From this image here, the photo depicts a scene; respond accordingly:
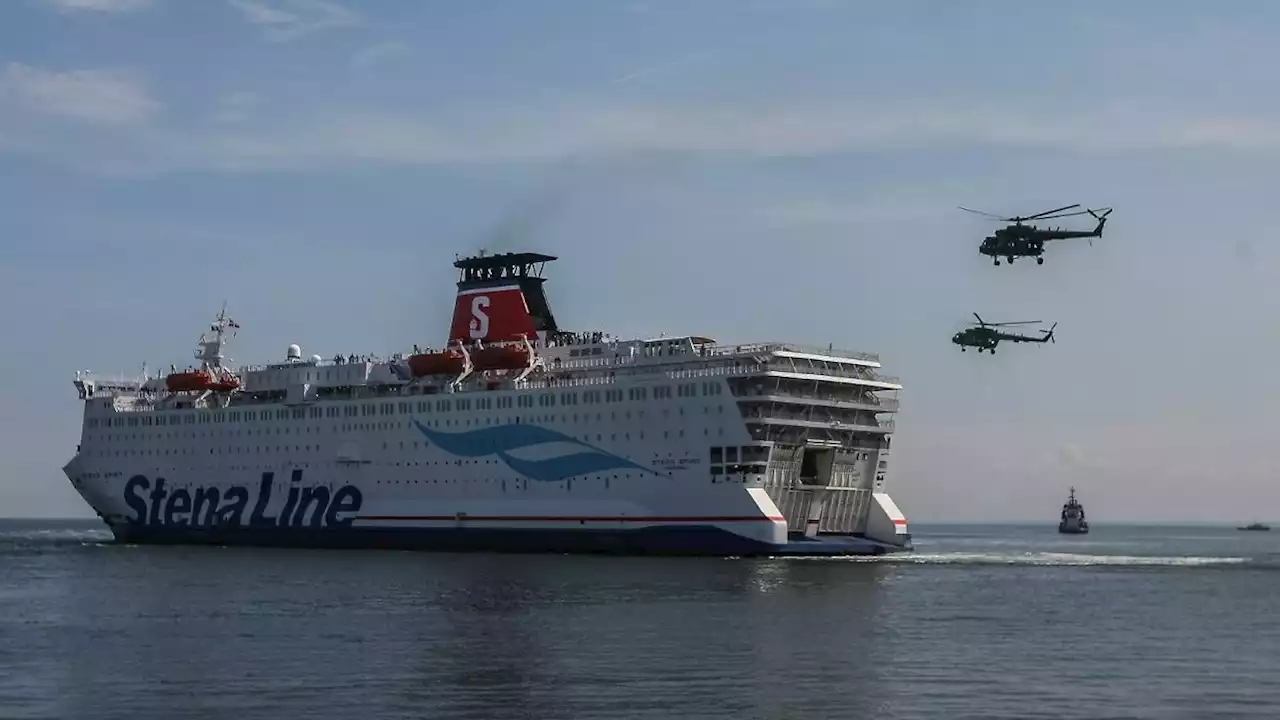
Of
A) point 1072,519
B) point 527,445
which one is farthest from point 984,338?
point 1072,519

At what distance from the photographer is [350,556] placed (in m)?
70.9

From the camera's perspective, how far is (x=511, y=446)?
6944cm

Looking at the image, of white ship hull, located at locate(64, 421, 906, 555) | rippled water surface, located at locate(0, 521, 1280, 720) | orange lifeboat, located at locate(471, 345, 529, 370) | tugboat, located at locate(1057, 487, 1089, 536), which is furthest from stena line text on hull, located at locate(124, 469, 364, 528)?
tugboat, located at locate(1057, 487, 1089, 536)

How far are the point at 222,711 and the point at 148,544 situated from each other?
63.4m

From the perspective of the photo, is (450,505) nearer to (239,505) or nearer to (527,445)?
(527,445)

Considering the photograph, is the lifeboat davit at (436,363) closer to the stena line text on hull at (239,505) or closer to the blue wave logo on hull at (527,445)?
the blue wave logo on hull at (527,445)

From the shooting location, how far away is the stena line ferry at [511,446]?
208 ft

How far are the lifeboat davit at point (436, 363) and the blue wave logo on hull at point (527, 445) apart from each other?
2.80m

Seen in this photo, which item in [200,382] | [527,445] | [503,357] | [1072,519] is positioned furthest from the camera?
[1072,519]

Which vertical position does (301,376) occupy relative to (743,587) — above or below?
above

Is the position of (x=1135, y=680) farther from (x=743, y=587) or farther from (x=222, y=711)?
(x=743, y=587)

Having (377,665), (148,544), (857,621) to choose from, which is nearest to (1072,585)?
(857,621)

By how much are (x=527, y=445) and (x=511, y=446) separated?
942 mm

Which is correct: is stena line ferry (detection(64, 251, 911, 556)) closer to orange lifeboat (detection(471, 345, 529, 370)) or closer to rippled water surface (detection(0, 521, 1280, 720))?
orange lifeboat (detection(471, 345, 529, 370))
